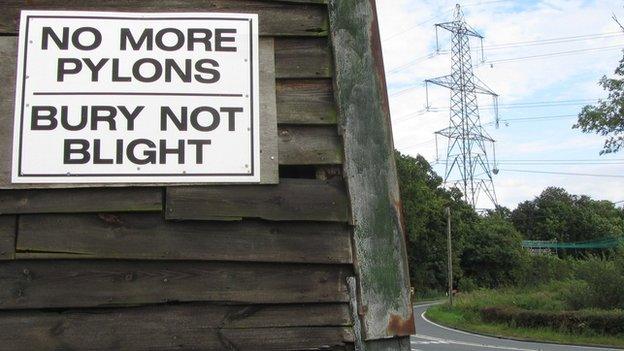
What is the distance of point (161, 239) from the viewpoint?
242 centimetres

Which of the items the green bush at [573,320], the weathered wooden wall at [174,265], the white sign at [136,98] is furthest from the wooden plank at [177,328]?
the green bush at [573,320]

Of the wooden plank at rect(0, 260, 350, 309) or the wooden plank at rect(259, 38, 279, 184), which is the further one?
the wooden plank at rect(259, 38, 279, 184)

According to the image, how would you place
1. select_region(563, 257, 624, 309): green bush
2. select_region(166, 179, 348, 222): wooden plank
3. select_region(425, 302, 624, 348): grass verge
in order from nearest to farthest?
select_region(166, 179, 348, 222): wooden plank → select_region(425, 302, 624, 348): grass verge → select_region(563, 257, 624, 309): green bush

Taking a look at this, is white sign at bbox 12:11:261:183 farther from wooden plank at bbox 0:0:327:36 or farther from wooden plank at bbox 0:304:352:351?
wooden plank at bbox 0:304:352:351

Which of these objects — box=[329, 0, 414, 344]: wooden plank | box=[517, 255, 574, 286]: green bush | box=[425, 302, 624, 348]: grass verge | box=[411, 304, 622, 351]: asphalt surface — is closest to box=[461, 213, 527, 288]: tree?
Answer: box=[517, 255, 574, 286]: green bush

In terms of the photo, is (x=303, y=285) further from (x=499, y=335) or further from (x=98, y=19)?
(x=499, y=335)

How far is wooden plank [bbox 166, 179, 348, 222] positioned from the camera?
245 centimetres

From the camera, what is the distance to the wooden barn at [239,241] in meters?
2.36

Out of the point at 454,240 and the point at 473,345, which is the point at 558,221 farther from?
the point at 473,345

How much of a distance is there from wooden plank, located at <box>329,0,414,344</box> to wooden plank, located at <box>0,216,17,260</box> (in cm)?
132

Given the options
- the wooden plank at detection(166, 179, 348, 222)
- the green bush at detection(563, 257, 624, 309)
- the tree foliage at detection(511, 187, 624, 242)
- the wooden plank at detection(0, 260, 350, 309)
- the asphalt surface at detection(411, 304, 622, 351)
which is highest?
the tree foliage at detection(511, 187, 624, 242)

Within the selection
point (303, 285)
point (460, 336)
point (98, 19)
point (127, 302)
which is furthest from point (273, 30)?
point (460, 336)

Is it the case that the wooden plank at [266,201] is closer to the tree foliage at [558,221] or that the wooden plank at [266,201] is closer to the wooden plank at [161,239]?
the wooden plank at [161,239]

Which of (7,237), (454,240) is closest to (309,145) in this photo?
(7,237)
